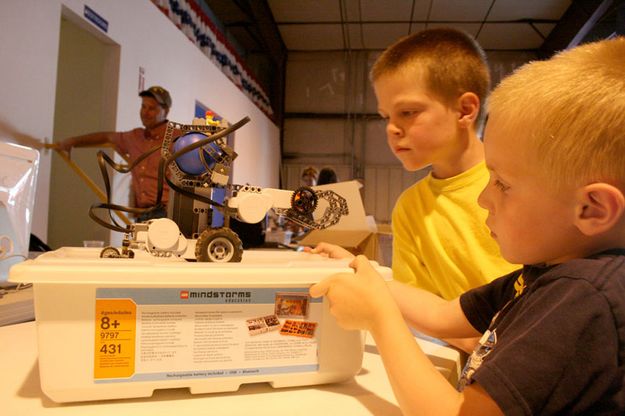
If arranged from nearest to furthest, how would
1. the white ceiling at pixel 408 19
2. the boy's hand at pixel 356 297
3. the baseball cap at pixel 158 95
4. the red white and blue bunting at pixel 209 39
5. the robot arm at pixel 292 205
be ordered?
the boy's hand at pixel 356 297 → the robot arm at pixel 292 205 → the baseball cap at pixel 158 95 → the red white and blue bunting at pixel 209 39 → the white ceiling at pixel 408 19

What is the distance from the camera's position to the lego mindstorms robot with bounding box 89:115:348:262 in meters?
0.54

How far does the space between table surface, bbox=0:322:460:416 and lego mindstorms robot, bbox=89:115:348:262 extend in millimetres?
154

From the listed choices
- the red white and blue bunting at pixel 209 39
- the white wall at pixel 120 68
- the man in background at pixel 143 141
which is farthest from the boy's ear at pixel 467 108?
the red white and blue bunting at pixel 209 39

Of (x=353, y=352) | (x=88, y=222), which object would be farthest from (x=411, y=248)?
(x=88, y=222)

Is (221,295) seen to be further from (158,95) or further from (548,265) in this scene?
(158,95)

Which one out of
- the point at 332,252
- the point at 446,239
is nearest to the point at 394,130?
the point at 446,239

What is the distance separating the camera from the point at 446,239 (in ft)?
3.21

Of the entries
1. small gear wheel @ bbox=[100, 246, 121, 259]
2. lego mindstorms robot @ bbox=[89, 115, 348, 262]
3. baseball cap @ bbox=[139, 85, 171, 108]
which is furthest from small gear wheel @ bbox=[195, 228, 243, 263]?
baseball cap @ bbox=[139, 85, 171, 108]

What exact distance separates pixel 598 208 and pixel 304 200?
1.13ft

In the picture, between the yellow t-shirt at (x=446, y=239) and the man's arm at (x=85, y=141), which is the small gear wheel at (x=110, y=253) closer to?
the yellow t-shirt at (x=446, y=239)

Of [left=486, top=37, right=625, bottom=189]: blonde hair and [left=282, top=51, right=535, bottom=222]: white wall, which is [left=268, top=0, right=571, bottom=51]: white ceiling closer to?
[left=282, top=51, right=535, bottom=222]: white wall

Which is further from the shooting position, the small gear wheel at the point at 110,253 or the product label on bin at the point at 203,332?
the small gear wheel at the point at 110,253

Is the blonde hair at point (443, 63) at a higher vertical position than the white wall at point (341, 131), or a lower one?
lower

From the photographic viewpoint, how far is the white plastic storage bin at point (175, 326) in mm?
422
